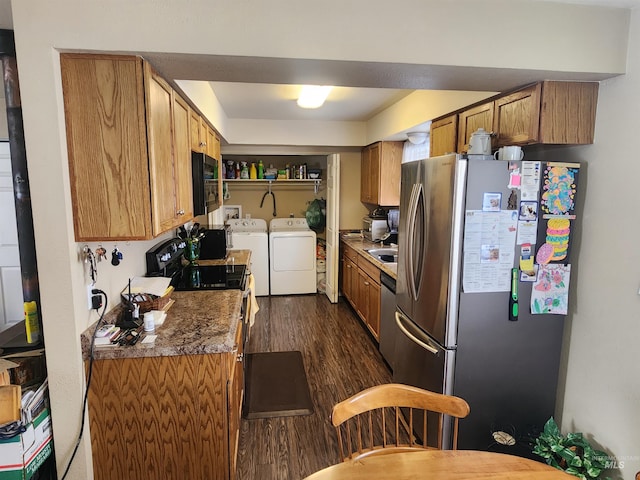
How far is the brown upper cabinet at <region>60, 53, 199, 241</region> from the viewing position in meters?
1.44

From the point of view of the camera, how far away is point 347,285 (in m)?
4.83

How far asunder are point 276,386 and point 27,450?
1739 millimetres

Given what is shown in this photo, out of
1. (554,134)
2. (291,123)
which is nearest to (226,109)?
(291,123)

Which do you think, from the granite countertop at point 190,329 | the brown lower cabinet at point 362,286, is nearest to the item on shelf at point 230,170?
the brown lower cabinet at point 362,286

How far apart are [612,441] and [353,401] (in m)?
1.38

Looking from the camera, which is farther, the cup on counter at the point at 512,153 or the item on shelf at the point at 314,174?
the item on shelf at the point at 314,174

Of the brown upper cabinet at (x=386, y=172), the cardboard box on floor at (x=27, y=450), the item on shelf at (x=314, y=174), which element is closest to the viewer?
the cardboard box on floor at (x=27, y=450)

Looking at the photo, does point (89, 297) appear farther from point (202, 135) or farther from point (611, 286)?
point (611, 286)

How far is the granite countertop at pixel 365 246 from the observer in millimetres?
3120

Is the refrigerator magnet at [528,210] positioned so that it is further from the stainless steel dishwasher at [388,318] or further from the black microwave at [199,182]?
the black microwave at [199,182]

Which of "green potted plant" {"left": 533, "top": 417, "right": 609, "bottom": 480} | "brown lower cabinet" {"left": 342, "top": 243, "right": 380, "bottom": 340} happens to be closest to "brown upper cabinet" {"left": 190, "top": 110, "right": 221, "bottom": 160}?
"brown lower cabinet" {"left": 342, "top": 243, "right": 380, "bottom": 340}

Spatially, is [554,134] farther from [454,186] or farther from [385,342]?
[385,342]

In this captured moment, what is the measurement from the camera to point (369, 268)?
3770mm

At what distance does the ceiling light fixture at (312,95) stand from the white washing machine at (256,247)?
2.24 metres
